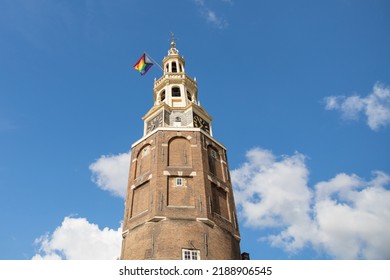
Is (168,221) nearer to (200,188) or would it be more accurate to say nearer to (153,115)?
(200,188)

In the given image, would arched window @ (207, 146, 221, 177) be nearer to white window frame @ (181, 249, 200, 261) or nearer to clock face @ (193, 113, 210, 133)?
clock face @ (193, 113, 210, 133)

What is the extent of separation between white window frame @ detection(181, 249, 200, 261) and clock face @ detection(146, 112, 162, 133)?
15.1 metres

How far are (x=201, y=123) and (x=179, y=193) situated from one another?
11.1 meters

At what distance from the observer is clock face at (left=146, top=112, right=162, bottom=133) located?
36.5 meters

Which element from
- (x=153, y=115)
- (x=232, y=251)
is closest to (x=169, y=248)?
(x=232, y=251)

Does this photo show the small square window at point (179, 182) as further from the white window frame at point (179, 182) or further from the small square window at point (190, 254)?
the small square window at point (190, 254)

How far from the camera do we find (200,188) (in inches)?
1149

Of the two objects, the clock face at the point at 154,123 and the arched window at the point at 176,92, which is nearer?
the clock face at the point at 154,123

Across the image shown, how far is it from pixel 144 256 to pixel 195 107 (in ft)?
59.6

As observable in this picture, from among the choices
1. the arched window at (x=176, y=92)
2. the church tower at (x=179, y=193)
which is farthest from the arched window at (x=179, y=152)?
the arched window at (x=176, y=92)

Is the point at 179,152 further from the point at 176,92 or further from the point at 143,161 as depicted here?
the point at 176,92

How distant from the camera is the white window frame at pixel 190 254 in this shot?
2486cm

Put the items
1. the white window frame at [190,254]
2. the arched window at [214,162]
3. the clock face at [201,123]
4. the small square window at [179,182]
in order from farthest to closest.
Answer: the clock face at [201,123] < the arched window at [214,162] < the small square window at [179,182] < the white window frame at [190,254]
